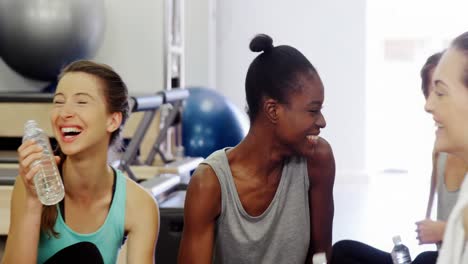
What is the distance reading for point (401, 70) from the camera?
6102 millimetres

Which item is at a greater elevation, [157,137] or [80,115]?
[80,115]

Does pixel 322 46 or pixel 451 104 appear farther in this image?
pixel 322 46

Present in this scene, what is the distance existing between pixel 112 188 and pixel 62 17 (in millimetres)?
2052

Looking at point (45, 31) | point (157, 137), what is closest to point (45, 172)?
point (157, 137)

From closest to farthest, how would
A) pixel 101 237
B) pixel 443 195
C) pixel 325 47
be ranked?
pixel 101 237
pixel 443 195
pixel 325 47

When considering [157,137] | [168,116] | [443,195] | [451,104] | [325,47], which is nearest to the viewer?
[451,104]

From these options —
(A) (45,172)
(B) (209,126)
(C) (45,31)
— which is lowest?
(B) (209,126)

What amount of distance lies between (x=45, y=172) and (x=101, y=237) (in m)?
0.18

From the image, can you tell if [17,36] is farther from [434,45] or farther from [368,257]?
[434,45]

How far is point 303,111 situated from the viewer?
4.23 feet

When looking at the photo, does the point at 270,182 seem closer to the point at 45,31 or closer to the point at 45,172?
the point at 45,172

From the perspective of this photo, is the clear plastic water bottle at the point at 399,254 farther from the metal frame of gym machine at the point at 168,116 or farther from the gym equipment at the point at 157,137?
the gym equipment at the point at 157,137

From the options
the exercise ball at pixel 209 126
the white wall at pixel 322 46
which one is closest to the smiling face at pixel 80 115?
the exercise ball at pixel 209 126

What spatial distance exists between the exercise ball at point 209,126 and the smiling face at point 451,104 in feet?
8.58
